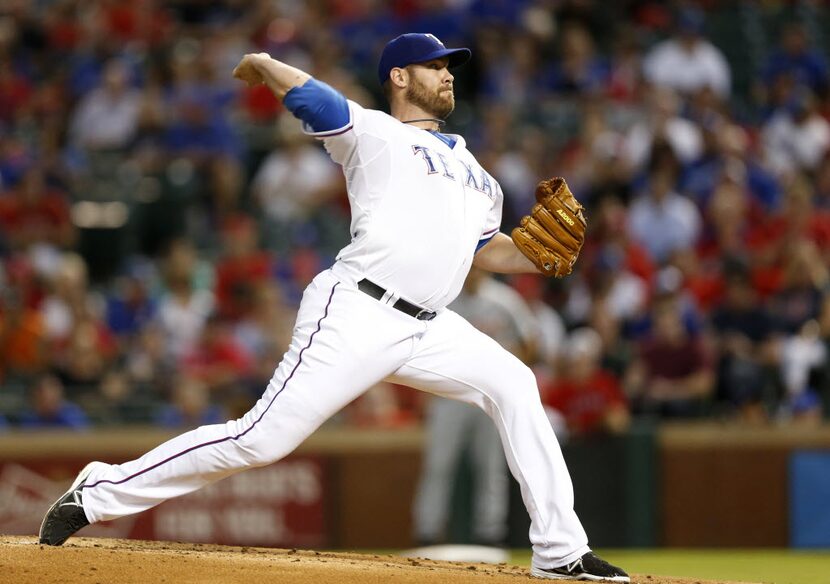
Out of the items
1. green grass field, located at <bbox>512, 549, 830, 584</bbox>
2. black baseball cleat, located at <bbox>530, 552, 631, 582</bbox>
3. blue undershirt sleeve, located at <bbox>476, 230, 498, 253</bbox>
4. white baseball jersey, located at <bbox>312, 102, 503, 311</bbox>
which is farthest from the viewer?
green grass field, located at <bbox>512, 549, 830, 584</bbox>

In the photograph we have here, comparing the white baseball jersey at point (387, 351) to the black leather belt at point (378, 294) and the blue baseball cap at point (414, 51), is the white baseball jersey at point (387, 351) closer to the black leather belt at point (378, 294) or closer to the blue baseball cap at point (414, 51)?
the black leather belt at point (378, 294)

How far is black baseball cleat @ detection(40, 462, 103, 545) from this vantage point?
532cm

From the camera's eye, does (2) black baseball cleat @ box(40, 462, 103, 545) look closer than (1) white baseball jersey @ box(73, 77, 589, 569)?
No

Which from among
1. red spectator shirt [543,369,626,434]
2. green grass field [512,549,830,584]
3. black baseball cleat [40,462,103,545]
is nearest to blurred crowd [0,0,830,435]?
red spectator shirt [543,369,626,434]

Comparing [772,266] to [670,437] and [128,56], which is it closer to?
[670,437]

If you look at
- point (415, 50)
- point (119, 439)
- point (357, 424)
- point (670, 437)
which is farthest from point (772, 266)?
point (415, 50)

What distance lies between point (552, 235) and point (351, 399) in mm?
1012

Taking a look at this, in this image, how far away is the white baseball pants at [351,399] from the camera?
5047 mm

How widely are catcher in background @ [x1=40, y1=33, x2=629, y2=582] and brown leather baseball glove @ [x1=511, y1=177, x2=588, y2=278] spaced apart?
0.8 inches


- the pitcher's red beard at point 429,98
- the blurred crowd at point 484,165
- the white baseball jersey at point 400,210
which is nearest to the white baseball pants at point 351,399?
the white baseball jersey at point 400,210

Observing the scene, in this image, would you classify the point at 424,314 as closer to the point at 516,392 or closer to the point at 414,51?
the point at 516,392

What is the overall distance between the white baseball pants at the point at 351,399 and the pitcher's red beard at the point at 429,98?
72 centimetres

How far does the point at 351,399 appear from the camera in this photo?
5.14 metres

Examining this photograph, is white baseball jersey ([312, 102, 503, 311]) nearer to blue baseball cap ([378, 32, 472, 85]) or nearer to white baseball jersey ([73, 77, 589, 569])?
white baseball jersey ([73, 77, 589, 569])
